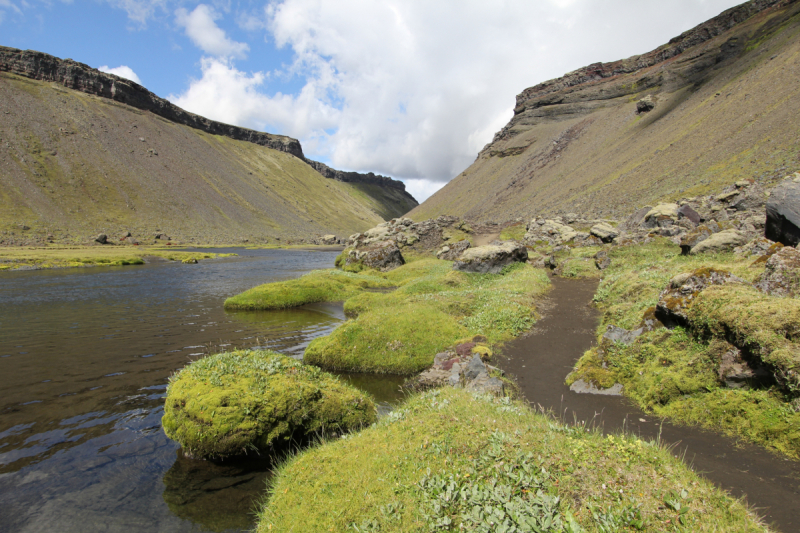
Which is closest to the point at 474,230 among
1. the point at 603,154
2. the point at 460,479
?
the point at 460,479

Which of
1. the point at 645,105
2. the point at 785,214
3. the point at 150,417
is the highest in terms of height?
the point at 645,105

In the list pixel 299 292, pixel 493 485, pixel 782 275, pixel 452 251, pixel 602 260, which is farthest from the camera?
pixel 452 251

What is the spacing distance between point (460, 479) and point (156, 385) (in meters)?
13.5

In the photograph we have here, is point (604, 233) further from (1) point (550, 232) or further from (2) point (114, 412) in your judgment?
(2) point (114, 412)

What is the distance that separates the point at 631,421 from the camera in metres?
9.45

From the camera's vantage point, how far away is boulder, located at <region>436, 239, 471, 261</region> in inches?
1848

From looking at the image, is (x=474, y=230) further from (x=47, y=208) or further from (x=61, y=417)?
(x=47, y=208)

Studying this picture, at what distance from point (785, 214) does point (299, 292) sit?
30.5m

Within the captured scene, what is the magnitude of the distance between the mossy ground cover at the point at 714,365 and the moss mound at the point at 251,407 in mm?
7783

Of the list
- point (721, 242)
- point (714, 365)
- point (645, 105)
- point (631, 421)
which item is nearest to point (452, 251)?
point (721, 242)

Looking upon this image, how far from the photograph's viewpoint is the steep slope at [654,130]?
59.8 meters

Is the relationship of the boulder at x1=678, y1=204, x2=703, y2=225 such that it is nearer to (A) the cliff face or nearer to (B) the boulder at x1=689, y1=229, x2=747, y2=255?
(B) the boulder at x1=689, y1=229, x2=747, y2=255

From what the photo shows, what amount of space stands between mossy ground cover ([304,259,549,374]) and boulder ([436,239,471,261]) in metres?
20.6

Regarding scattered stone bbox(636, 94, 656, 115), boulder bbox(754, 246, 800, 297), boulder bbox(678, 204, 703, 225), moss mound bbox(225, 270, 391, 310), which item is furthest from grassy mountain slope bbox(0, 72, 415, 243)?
scattered stone bbox(636, 94, 656, 115)
